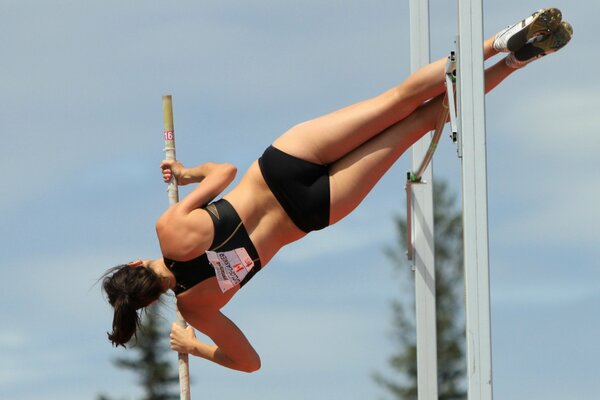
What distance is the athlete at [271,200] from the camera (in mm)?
5773

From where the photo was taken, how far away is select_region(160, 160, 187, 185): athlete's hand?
6.29 metres

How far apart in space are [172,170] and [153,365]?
15770 millimetres

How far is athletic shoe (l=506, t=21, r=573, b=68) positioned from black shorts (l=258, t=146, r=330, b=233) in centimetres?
109

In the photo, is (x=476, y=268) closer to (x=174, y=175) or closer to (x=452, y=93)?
(x=452, y=93)

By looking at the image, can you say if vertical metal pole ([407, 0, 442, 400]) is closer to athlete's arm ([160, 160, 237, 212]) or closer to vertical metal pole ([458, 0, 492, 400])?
athlete's arm ([160, 160, 237, 212])

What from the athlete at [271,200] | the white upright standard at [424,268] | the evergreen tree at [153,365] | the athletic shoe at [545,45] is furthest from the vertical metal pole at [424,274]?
the evergreen tree at [153,365]

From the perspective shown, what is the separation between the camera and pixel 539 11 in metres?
5.30

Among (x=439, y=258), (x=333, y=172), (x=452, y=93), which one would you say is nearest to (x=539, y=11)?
(x=452, y=93)

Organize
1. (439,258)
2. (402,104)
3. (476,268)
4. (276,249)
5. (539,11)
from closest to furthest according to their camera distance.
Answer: (476,268) → (539,11) → (402,104) → (276,249) → (439,258)

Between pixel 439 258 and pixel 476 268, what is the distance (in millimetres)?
15910

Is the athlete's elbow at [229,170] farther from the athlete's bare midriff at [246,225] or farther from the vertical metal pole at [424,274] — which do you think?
the vertical metal pole at [424,274]

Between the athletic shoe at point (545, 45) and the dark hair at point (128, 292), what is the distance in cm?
194

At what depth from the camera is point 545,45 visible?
5383 mm

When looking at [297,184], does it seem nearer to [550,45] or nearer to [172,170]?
[172,170]
